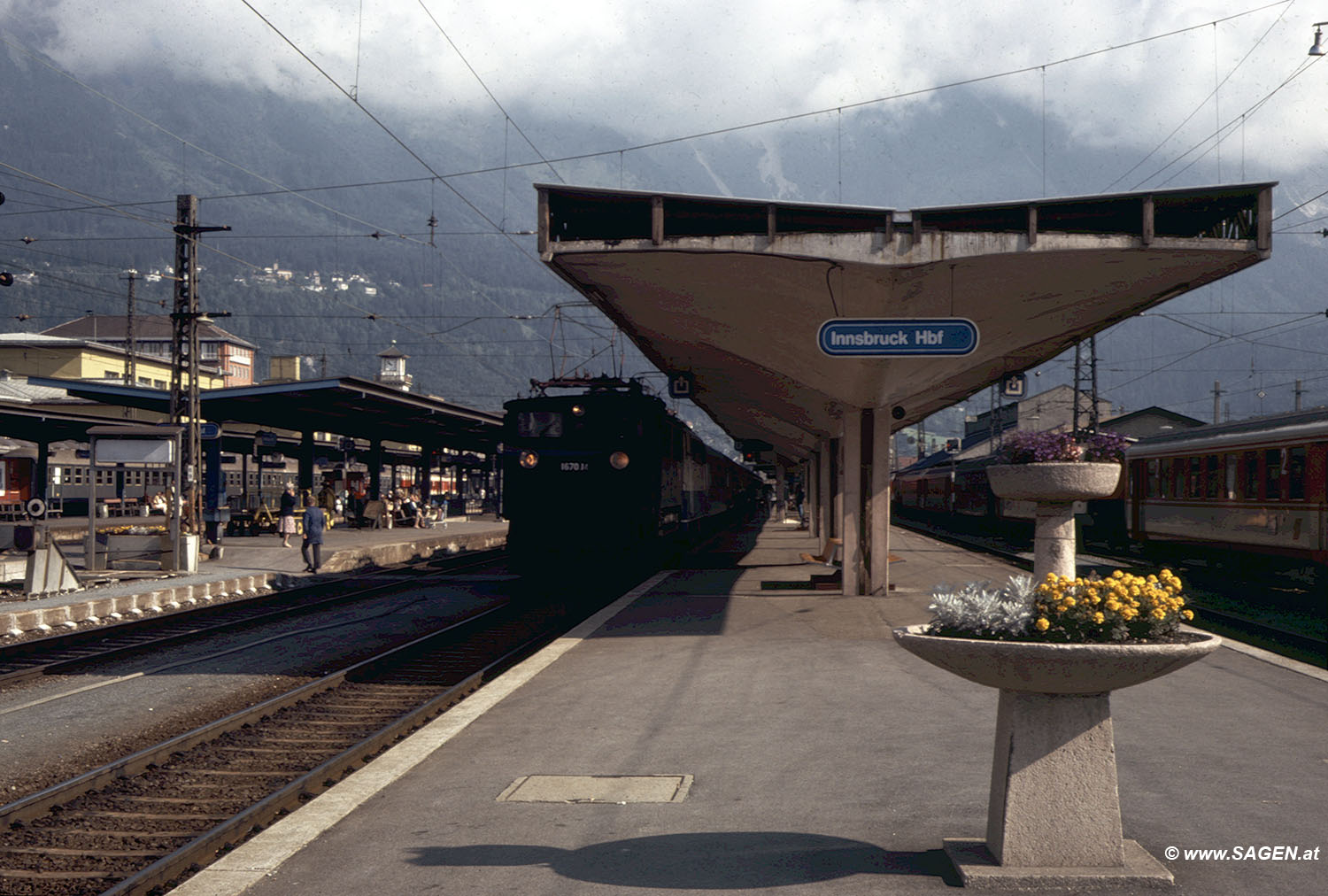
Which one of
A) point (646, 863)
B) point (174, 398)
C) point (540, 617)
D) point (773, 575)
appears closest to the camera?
point (646, 863)

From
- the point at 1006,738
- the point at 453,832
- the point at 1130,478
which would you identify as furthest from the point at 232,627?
the point at 1130,478

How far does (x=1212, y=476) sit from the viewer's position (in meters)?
21.3

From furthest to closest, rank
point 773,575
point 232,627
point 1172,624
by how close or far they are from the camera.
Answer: point 773,575
point 232,627
point 1172,624

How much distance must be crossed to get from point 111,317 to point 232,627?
4846 inches

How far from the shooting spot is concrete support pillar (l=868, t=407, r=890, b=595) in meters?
18.0

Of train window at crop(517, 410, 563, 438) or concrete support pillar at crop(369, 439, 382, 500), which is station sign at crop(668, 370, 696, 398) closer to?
train window at crop(517, 410, 563, 438)

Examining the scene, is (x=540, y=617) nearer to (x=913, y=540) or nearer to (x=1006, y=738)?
(x=1006, y=738)

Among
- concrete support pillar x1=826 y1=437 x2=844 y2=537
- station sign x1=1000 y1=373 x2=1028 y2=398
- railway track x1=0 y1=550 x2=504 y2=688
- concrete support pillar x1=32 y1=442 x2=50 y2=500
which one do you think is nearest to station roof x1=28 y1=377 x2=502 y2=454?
railway track x1=0 y1=550 x2=504 y2=688

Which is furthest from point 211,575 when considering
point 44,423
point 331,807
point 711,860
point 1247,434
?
point 711,860

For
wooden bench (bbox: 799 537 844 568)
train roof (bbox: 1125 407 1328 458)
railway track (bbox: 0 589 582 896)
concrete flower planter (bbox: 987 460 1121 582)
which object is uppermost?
train roof (bbox: 1125 407 1328 458)

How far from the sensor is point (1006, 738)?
4711mm

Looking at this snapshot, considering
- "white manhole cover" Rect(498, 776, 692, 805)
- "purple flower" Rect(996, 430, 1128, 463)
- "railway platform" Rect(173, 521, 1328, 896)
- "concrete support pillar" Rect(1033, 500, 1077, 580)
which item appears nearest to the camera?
"railway platform" Rect(173, 521, 1328, 896)

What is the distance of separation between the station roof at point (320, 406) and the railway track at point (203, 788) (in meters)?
14.8

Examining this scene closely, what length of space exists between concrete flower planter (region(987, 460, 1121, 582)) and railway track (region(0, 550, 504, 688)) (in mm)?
9959
